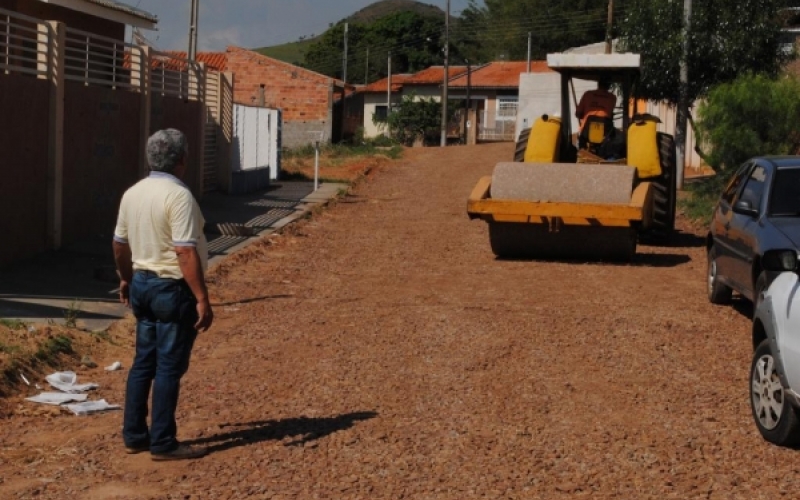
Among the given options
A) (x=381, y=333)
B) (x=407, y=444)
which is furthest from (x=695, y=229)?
(x=407, y=444)

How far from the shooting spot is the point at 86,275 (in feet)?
44.9

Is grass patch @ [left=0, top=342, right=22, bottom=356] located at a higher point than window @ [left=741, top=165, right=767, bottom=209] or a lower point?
lower

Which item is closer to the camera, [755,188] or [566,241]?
[755,188]

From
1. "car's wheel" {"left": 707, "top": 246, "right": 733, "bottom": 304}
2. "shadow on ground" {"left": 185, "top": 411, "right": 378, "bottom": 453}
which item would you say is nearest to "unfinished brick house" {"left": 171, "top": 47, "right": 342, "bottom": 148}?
"car's wheel" {"left": 707, "top": 246, "right": 733, "bottom": 304}

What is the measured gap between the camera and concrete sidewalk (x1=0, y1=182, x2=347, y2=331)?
11.3m

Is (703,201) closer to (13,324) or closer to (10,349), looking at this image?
(13,324)

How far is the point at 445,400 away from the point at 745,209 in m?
3.95

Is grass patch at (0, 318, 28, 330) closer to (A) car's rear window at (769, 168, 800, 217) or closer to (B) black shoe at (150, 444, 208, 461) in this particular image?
(B) black shoe at (150, 444, 208, 461)

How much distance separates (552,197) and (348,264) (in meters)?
2.69

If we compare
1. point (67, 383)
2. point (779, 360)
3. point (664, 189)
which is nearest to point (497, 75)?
point (664, 189)

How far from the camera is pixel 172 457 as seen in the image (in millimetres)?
6762

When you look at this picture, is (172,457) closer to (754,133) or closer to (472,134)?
(754,133)

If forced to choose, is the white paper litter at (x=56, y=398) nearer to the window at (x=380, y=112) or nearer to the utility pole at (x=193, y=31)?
the utility pole at (x=193, y=31)

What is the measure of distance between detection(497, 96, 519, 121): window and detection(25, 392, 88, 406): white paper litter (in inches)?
2496
